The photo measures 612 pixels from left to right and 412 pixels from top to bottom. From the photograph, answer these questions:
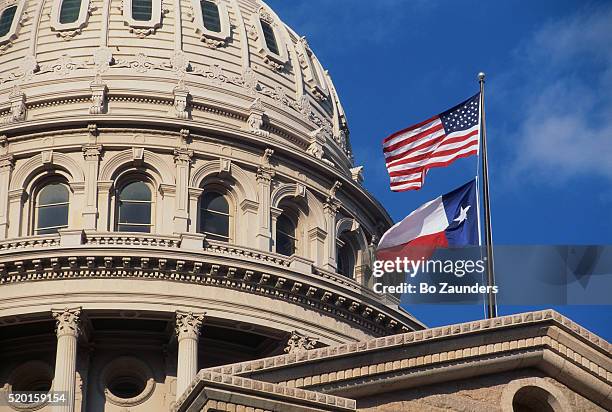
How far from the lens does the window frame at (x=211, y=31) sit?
227 ft

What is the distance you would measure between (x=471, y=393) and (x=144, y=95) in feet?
137

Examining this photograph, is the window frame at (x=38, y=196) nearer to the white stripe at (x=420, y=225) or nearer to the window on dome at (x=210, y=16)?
the window on dome at (x=210, y=16)

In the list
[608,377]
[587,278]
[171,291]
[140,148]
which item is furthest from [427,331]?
[140,148]

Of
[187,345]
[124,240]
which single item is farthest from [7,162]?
[187,345]

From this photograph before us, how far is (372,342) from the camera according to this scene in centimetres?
2447

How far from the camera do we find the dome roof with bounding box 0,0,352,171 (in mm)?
65562

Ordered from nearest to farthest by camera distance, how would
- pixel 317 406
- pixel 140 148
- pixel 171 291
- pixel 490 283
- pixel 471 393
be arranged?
pixel 317 406 → pixel 471 393 → pixel 490 283 → pixel 171 291 → pixel 140 148

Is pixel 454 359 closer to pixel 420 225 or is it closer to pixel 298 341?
pixel 420 225

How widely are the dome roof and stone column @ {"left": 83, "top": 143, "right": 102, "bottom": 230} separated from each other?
1157 mm

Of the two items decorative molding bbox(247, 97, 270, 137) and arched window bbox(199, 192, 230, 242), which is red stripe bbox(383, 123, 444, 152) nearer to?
arched window bbox(199, 192, 230, 242)

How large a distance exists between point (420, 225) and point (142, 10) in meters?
37.2

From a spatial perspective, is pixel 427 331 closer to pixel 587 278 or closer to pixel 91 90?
pixel 587 278

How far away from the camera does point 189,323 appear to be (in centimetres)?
5775

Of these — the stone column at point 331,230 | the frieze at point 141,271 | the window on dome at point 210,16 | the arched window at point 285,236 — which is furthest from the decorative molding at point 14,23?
the frieze at point 141,271
